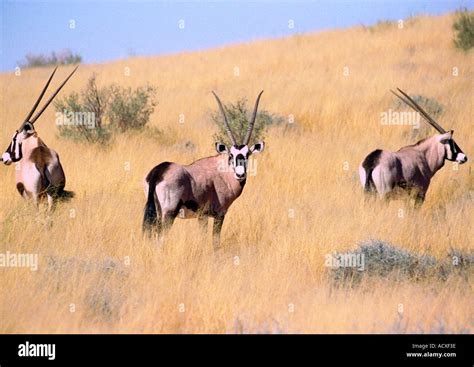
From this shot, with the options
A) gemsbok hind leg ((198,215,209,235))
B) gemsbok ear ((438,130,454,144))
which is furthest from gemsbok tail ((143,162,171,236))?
gemsbok ear ((438,130,454,144))

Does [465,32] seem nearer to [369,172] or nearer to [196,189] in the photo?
[369,172]

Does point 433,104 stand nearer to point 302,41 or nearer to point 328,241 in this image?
point 328,241

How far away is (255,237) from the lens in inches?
295

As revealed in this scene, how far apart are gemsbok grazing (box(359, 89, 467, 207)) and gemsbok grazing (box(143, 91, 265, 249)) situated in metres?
1.53

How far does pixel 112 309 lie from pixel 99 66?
20026 mm

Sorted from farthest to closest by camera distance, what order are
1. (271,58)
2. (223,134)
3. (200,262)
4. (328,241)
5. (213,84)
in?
(271,58), (213,84), (223,134), (328,241), (200,262)

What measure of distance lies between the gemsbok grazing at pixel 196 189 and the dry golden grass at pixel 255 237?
21cm

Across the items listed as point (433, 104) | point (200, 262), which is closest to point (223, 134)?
point (433, 104)

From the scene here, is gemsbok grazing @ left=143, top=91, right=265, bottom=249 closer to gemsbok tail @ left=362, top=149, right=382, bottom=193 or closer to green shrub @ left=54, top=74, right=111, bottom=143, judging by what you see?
gemsbok tail @ left=362, top=149, right=382, bottom=193

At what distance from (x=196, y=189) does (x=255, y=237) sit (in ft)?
2.90

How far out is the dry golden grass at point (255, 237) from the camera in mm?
5242

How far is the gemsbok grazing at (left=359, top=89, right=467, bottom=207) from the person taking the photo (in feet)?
26.9
